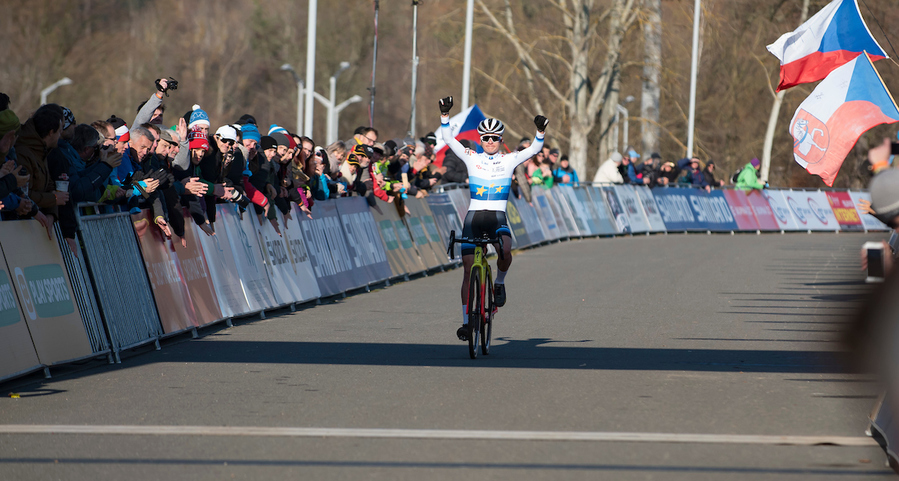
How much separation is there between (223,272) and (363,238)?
4.57 meters

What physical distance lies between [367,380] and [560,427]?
2.28 metres

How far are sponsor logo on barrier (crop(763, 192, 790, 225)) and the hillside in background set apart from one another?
2.72 metres

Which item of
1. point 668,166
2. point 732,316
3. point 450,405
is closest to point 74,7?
point 668,166

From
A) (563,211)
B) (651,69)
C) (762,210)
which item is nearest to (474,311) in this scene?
(563,211)

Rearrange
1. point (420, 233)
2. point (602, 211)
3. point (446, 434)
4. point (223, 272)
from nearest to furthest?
point (446, 434) < point (223, 272) < point (420, 233) < point (602, 211)

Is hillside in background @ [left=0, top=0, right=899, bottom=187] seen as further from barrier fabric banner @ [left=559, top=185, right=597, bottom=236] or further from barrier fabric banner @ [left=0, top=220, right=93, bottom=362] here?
barrier fabric banner @ [left=0, top=220, right=93, bottom=362]

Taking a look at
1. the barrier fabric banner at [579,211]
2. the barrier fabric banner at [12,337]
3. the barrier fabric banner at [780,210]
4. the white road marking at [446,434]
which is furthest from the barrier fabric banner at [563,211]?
the white road marking at [446,434]

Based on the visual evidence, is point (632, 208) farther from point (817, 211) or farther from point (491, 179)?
point (491, 179)

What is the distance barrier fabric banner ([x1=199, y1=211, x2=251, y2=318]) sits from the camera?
1305 cm

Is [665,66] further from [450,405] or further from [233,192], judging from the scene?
[450,405]

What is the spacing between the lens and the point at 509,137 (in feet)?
198

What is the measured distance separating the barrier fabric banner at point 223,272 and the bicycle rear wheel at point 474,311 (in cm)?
320

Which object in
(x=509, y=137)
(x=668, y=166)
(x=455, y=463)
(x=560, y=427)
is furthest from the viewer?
(x=509, y=137)

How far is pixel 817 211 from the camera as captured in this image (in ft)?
140
